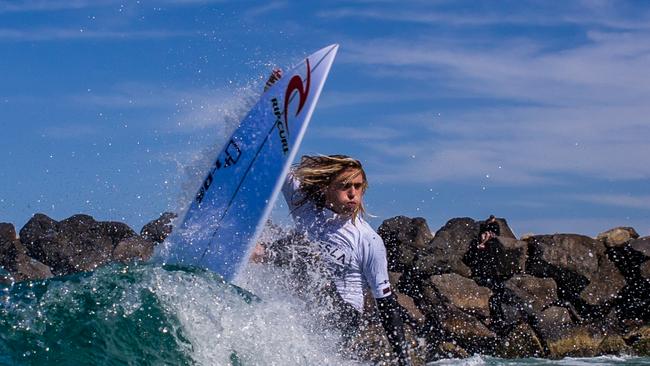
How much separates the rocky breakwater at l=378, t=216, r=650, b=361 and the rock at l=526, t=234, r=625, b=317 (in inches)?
0.6

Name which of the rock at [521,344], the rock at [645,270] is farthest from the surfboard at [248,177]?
the rock at [645,270]

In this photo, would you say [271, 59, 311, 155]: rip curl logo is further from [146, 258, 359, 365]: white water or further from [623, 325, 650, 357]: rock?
[623, 325, 650, 357]: rock

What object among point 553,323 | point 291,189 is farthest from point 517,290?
point 291,189

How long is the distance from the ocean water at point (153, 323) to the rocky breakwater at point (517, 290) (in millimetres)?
8195

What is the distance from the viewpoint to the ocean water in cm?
588

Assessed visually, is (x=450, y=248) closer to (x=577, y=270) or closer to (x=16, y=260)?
(x=577, y=270)

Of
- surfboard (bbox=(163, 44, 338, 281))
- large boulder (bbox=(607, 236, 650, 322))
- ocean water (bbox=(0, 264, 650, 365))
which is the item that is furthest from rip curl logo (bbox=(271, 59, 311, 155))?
large boulder (bbox=(607, 236, 650, 322))

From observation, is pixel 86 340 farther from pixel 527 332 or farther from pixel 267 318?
pixel 527 332

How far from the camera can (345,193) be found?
21.0ft

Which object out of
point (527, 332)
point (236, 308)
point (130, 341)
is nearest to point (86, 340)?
point (130, 341)

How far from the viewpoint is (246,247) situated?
6926 mm

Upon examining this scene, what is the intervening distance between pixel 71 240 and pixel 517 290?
776 cm

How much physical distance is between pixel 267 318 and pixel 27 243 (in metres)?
12.3

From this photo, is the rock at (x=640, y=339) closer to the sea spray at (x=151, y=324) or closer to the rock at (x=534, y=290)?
the rock at (x=534, y=290)
